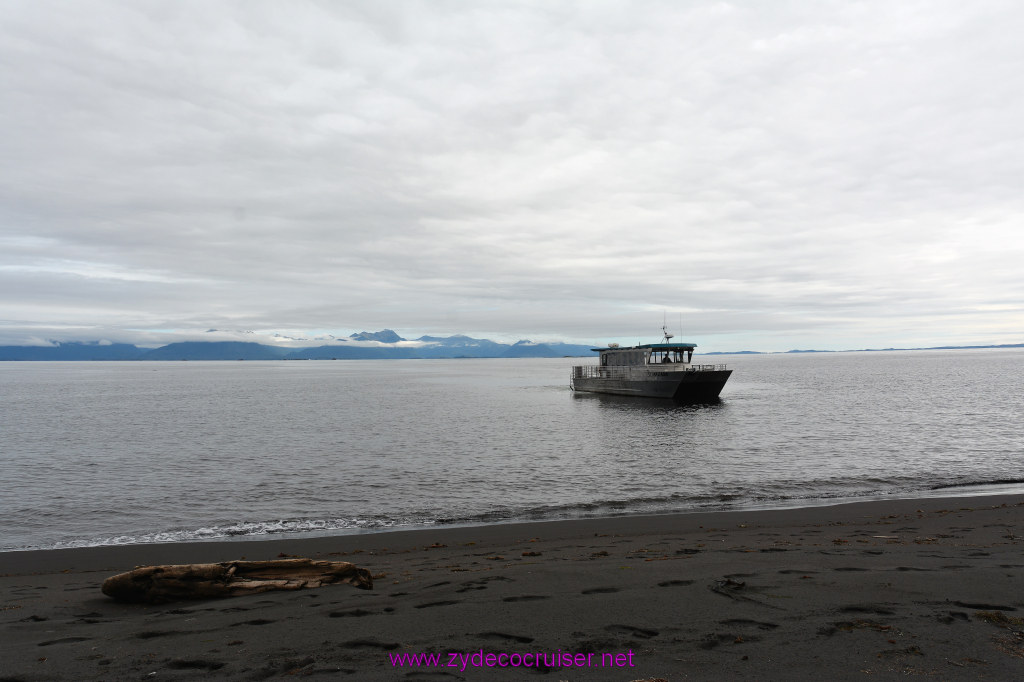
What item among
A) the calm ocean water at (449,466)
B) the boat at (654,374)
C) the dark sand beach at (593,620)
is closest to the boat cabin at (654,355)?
the boat at (654,374)

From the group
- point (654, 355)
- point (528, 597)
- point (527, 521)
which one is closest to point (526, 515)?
point (527, 521)

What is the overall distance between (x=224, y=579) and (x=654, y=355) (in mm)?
66181

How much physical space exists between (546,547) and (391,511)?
7.17m

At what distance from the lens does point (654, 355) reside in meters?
70.1

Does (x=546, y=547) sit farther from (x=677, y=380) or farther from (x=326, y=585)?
(x=677, y=380)

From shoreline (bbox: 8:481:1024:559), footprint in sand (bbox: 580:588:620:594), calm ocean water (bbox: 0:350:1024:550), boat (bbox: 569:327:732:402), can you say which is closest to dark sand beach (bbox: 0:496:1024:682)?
footprint in sand (bbox: 580:588:620:594)

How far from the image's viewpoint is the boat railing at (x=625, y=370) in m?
61.1

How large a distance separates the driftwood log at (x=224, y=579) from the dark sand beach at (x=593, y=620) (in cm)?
17

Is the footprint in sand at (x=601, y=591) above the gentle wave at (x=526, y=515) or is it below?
above

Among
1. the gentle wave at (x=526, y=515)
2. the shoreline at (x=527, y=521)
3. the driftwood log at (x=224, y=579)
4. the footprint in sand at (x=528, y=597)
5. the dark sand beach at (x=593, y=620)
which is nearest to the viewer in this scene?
the dark sand beach at (x=593, y=620)

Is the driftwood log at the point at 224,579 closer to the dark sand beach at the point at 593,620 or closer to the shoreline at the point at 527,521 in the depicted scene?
the dark sand beach at the point at 593,620

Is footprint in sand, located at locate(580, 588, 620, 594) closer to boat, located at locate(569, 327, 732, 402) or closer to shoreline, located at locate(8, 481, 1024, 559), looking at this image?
shoreline, located at locate(8, 481, 1024, 559)

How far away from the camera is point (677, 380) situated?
192ft

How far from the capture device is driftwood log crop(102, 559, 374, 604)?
734 cm
